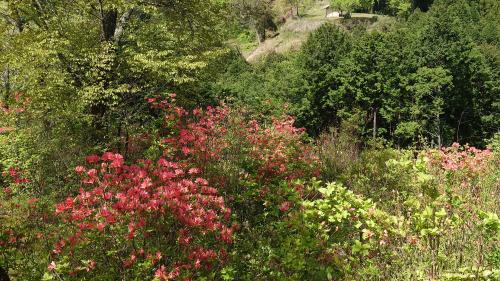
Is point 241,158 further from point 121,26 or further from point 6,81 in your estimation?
point 6,81

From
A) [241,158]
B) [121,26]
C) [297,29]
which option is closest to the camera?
[241,158]

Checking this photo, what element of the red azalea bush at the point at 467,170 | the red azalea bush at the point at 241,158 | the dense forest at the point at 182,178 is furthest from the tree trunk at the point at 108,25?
the red azalea bush at the point at 467,170

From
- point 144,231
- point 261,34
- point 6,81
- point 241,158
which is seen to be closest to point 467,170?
point 241,158

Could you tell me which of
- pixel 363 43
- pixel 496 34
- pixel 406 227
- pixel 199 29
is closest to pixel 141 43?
pixel 199 29

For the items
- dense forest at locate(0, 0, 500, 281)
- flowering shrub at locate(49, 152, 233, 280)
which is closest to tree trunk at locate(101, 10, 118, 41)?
dense forest at locate(0, 0, 500, 281)

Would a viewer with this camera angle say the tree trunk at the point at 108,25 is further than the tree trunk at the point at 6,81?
No

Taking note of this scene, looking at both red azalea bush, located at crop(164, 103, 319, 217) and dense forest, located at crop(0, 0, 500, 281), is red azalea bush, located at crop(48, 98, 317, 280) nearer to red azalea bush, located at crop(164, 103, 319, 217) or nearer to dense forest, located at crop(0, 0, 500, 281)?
dense forest, located at crop(0, 0, 500, 281)

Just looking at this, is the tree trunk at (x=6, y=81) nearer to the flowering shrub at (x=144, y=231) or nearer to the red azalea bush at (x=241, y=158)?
the red azalea bush at (x=241, y=158)

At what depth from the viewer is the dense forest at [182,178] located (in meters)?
3.85

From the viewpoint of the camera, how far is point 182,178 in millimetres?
6070

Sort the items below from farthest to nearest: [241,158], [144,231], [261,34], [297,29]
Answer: [261,34], [297,29], [241,158], [144,231]

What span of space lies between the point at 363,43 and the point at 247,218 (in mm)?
28621

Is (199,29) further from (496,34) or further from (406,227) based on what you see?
(496,34)

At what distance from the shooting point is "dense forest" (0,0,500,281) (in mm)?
3846
